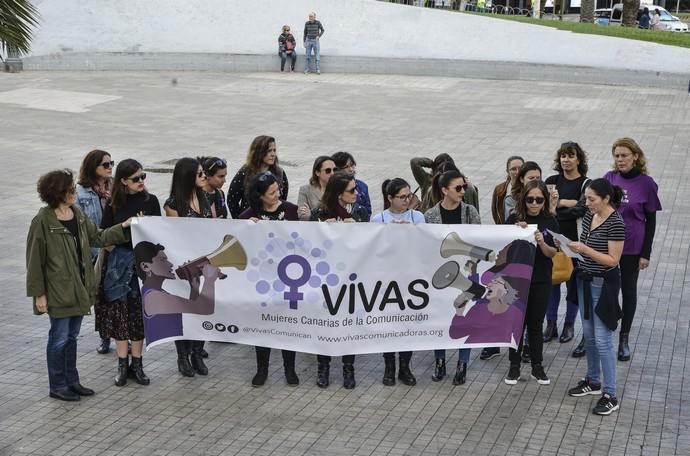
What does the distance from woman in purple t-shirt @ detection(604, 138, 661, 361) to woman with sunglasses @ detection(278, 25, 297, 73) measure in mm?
19730

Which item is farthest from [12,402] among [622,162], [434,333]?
[622,162]

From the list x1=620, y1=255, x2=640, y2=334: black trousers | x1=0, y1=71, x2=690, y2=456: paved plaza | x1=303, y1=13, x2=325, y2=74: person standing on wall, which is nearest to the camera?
x1=0, y1=71, x2=690, y2=456: paved plaza

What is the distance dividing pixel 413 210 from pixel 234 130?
11.7 m

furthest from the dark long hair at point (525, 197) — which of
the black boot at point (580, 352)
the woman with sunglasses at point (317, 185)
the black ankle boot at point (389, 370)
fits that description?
the woman with sunglasses at point (317, 185)

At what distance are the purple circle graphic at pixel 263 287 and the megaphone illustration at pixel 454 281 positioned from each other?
1227 mm

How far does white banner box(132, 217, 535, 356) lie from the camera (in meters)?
7.48

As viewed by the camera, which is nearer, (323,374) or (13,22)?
(323,374)

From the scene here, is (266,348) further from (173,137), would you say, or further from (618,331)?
A: (173,137)

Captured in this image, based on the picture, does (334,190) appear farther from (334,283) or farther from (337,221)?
(334,283)

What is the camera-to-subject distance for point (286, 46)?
27109 mm

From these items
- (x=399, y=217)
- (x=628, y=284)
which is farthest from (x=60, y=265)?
(x=628, y=284)

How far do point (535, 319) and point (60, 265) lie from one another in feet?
11.5

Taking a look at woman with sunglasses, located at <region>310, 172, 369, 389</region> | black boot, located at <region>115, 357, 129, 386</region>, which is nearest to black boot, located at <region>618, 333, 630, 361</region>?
woman with sunglasses, located at <region>310, 172, 369, 389</region>

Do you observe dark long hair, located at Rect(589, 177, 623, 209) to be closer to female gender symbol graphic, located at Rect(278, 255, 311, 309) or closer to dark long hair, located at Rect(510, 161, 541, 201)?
dark long hair, located at Rect(510, 161, 541, 201)
